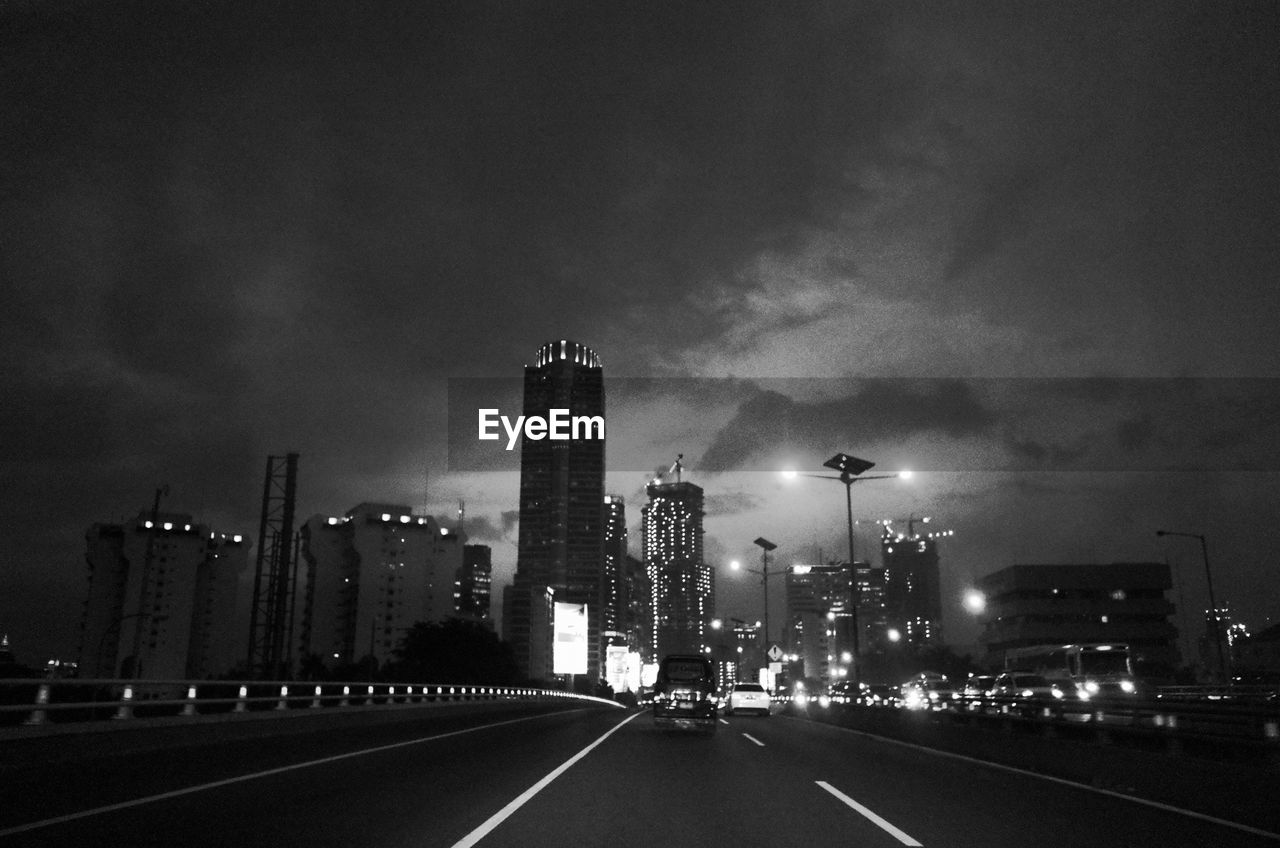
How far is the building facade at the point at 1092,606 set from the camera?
124 m

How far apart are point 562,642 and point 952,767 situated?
77.5 m

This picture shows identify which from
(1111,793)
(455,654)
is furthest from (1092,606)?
(1111,793)

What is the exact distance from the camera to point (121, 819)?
887 cm

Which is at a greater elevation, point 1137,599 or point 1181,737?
point 1137,599

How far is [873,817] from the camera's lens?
9.78m

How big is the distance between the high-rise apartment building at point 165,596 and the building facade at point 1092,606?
111m

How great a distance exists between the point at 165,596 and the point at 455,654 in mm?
55557

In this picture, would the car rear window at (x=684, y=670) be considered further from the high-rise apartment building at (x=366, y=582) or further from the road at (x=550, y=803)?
the high-rise apartment building at (x=366, y=582)

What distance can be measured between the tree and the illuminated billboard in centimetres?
1552

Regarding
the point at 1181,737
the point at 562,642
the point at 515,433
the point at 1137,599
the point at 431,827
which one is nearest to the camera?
the point at 431,827

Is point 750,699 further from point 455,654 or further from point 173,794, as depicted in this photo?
point 455,654

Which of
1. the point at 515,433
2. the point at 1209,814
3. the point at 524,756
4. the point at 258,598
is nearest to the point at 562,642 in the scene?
the point at 258,598

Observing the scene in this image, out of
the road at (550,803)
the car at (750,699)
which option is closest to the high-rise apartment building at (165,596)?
the car at (750,699)

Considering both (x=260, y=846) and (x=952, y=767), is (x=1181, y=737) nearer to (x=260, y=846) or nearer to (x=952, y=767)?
(x=952, y=767)
